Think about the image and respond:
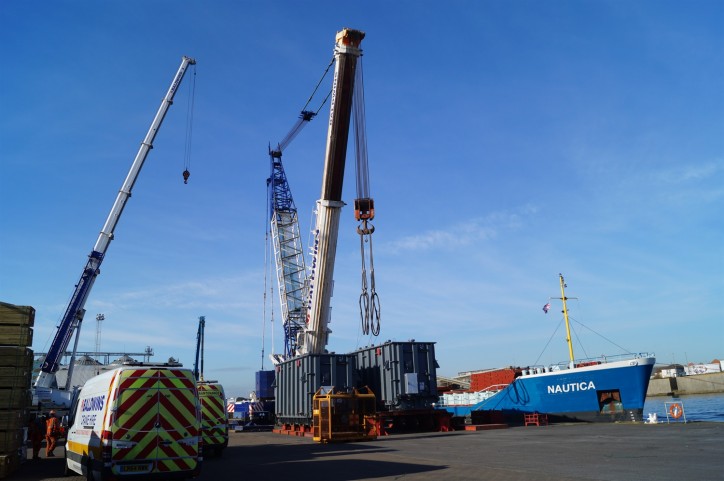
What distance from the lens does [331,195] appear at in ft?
95.8

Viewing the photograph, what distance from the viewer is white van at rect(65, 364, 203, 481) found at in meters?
9.88

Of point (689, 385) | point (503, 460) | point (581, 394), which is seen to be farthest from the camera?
point (689, 385)

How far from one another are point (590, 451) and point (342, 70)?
68.6 feet

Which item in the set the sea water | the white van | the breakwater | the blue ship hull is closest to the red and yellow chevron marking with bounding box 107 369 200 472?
the white van

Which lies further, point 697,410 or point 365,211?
point 697,410

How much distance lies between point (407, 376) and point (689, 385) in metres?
78.0

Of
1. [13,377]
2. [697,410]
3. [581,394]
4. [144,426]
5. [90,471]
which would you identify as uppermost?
[13,377]

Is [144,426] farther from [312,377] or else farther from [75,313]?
[75,313]

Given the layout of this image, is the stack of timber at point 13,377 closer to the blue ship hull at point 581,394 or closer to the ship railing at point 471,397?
the blue ship hull at point 581,394

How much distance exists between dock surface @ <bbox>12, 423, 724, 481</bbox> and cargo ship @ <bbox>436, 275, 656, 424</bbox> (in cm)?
458

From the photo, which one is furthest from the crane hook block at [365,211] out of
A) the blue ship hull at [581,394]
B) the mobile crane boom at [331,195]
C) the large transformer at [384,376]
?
the blue ship hull at [581,394]

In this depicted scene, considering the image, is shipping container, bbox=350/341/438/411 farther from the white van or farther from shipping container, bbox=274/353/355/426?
the white van

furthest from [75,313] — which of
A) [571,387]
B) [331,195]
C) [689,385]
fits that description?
[689,385]

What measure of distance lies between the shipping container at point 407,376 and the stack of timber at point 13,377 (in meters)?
16.7
